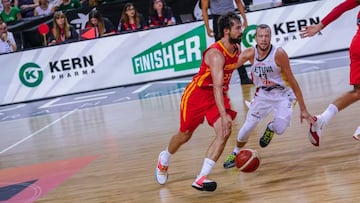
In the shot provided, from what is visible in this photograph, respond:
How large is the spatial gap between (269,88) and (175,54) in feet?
23.7

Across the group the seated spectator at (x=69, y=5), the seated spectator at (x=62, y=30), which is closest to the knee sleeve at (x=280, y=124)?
the seated spectator at (x=62, y=30)

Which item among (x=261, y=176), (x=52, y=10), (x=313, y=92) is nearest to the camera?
(x=261, y=176)

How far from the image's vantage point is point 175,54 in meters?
14.0

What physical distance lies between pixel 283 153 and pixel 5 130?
19.2 feet

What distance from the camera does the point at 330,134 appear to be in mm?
7578

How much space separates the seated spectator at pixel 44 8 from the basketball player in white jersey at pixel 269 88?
30.4ft

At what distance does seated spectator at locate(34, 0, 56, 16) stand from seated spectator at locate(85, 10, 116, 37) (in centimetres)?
154

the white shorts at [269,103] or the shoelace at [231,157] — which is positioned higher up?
the white shorts at [269,103]

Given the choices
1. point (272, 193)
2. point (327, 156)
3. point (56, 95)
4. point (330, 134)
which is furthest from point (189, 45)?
point (272, 193)

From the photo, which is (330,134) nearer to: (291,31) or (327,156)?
(327,156)

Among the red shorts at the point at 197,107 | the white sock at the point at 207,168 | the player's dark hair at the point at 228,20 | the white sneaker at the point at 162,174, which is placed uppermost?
the player's dark hair at the point at 228,20

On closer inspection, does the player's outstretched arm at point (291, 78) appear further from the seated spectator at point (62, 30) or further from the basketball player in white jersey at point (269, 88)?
the seated spectator at point (62, 30)

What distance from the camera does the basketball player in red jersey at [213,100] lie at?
5816mm

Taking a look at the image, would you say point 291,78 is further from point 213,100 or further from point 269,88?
point 213,100
